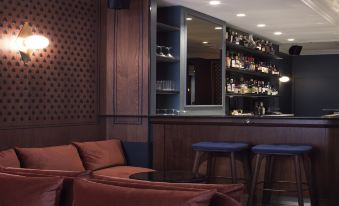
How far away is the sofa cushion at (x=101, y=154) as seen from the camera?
18.0 feet

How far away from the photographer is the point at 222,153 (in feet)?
18.1

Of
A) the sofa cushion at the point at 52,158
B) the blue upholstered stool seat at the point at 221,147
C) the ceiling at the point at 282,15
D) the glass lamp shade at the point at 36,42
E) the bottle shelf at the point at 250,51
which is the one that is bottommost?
the sofa cushion at the point at 52,158

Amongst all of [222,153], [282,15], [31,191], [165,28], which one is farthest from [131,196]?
[282,15]

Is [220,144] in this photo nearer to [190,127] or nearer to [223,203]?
[190,127]

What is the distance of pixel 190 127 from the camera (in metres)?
5.85

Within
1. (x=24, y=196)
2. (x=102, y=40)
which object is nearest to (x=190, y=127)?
(x=102, y=40)

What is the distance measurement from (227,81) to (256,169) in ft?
12.6

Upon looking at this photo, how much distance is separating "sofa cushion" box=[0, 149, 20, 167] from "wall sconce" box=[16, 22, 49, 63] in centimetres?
101

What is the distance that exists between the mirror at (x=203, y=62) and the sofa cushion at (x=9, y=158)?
301cm

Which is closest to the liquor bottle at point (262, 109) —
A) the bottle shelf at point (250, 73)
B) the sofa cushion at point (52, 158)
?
the bottle shelf at point (250, 73)

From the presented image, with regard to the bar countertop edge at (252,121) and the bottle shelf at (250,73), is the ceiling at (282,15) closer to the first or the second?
the bottle shelf at (250,73)

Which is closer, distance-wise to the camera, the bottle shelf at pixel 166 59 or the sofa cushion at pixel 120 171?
the sofa cushion at pixel 120 171

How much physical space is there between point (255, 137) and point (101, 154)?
1.74m

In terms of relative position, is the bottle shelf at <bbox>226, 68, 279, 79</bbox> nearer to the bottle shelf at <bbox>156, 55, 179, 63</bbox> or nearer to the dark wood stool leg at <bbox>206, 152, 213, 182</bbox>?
the bottle shelf at <bbox>156, 55, 179, 63</bbox>
